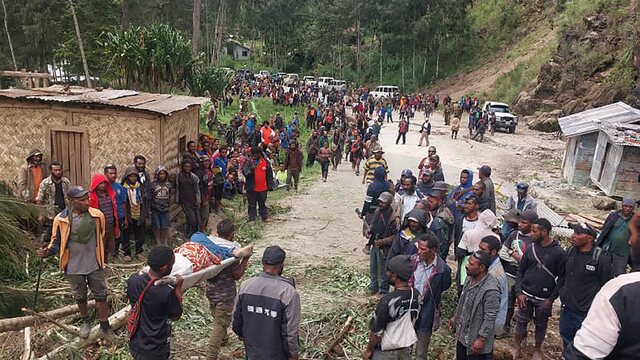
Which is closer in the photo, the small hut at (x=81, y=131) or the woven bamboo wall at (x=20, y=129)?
the small hut at (x=81, y=131)

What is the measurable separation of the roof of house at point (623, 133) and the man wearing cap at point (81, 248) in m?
13.7

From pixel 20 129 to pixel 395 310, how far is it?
26.9 ft

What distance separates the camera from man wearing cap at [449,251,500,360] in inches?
174

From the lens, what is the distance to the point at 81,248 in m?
5.18

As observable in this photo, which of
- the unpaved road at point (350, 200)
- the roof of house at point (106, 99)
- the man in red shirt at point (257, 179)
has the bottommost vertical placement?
the unpaved road at point (350, 200)

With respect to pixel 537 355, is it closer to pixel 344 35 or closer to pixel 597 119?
pixel 597 119

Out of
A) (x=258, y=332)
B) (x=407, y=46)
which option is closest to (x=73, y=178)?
(x=258, y=332)

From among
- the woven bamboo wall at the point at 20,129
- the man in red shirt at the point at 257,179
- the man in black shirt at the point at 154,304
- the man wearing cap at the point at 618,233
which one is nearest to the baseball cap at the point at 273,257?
the man in black shirt at the point at 154,304

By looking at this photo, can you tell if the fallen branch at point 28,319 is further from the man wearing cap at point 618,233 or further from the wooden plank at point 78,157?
the man wearing cap at point 618,233

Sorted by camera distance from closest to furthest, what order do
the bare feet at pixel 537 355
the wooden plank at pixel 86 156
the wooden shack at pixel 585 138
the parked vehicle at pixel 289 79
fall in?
the bare feet at pixel 537 355, the wooden plank at pixel 86 156, the wooden shack at pixel 585 138, the parked vehicle at pixel 289 79

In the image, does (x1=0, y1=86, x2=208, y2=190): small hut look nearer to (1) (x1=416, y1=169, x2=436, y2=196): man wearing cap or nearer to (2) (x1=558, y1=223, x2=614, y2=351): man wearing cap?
(1) (x1=416, y1=169, x2=436, y2=196): man wearing cap

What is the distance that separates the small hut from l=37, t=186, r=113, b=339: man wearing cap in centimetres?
379

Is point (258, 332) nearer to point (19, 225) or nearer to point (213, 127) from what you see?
point (19, 225)

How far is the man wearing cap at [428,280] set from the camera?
195 inches
